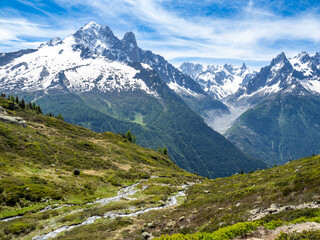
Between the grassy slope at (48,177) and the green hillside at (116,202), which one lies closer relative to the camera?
the green hillside at (116,202)

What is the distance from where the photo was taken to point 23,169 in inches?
2188

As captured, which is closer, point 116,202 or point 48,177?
point 116,202

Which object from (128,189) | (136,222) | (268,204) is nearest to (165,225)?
(136,222)

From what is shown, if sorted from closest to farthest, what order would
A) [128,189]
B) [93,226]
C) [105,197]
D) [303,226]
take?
[303,226] < [93,226] < [105,197] < [128,189]

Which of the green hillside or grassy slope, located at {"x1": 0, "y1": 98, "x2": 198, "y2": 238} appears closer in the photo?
the green hillside

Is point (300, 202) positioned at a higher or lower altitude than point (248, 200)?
higher

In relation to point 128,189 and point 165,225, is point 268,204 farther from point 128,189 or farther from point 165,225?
point 128,189

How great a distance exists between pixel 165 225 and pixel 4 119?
8703cm

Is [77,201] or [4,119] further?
[4,119]

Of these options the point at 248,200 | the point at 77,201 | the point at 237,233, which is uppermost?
the point at 237,233

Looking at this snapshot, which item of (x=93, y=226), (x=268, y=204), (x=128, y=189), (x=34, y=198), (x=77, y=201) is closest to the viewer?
(x=268, y=204)

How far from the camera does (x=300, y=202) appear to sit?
22.2 metres

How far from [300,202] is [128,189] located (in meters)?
50.6

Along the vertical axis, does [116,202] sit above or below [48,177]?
below
